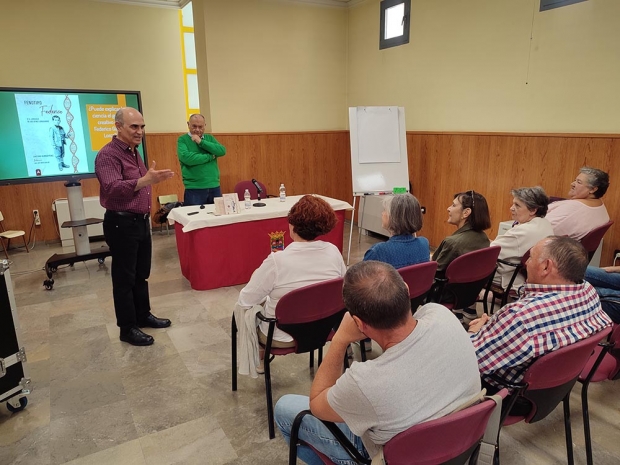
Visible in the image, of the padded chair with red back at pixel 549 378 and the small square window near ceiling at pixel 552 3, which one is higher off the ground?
the small square window near ceiling at pixel 552 3

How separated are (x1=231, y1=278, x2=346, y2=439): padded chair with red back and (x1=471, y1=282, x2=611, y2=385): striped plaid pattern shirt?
0.67 metres

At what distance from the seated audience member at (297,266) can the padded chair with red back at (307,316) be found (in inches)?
2.8

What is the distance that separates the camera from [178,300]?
3617 millimetres

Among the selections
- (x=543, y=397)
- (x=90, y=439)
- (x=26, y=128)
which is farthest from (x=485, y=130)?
(x=26, y=128)

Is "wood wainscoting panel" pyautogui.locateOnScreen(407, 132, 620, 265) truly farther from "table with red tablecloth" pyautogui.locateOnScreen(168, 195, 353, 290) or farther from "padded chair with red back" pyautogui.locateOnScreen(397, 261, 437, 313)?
"padded chair with red back" pyautogui.locateOnScreen(397, 261, 437, 313)

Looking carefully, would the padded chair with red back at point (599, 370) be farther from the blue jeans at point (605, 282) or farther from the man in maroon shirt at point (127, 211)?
the man in maroon shirt at point (127, 211)

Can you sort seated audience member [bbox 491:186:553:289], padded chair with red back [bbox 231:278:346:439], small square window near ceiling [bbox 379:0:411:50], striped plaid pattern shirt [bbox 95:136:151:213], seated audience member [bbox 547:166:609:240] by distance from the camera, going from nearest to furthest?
padded chair with red back [bbox 231:278:346:439] → striped plaid pattern shirt [bbox 95:136:151:213] → seated audience member [bbox 491:186:553:289] → seated audience member [bbox 547:166:609:240] → small square window near ceiling [bbox 379:0:411:50]

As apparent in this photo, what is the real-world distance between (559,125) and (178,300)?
3.71 metres

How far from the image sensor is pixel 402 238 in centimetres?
235

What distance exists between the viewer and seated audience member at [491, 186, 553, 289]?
263 centimetres

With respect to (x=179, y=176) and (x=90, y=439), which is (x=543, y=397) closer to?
(x=90, y=439)

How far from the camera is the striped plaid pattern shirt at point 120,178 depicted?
99.5 inches

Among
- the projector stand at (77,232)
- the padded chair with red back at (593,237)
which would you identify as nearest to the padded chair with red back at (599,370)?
the padded chair with red back at (593,237)

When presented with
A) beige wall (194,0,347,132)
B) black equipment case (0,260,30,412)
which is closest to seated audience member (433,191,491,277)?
black equipment case (0,260,30,412)
